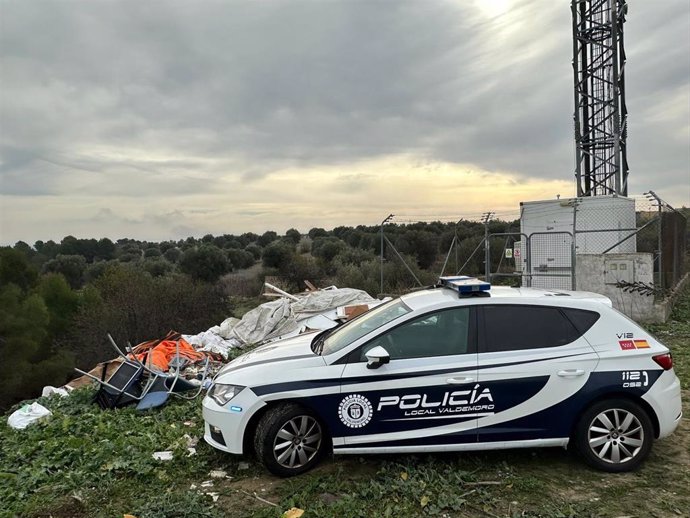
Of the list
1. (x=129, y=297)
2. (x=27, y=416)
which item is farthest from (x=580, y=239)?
(x=129, y=297)

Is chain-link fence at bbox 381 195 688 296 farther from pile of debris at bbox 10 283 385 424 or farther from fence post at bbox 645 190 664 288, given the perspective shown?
pile of debris at bbox 10 283 385 424

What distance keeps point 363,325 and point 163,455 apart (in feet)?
7.72

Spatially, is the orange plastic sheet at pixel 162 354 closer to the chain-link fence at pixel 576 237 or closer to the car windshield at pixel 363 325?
the car windshield at pixel 363 325

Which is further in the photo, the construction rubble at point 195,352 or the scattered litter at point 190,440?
the construction rubble at point 195,352

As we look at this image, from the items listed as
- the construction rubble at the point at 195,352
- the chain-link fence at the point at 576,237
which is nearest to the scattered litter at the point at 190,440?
the construction rubble at the point at 195,352

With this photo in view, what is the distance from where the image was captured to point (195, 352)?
388 inches

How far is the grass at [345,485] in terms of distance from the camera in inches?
151

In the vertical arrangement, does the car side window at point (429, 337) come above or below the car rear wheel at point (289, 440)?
above

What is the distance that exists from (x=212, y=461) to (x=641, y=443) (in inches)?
151

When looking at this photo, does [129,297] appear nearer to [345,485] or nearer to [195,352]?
[195,352]

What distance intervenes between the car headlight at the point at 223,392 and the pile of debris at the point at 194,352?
7.82ft

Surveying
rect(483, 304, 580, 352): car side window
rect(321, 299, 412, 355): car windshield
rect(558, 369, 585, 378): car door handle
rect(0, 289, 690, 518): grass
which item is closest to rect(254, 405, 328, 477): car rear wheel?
rect(0, 289, 690, 518): grass

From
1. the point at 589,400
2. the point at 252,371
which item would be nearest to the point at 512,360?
the point at 589,400

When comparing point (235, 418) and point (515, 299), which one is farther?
point (515, 299)
